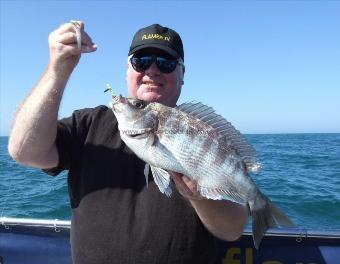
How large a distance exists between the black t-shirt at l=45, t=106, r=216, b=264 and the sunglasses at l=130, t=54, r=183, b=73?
64cm

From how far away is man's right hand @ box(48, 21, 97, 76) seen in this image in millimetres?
2246

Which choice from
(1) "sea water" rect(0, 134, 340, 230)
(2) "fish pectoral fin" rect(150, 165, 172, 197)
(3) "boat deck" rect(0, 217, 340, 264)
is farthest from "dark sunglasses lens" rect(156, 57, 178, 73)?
(1) "sea water" rect(0, 134, 340, 230)

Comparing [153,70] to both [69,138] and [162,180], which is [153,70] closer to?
[69,138]

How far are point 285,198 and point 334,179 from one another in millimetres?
4159

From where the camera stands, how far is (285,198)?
959cm

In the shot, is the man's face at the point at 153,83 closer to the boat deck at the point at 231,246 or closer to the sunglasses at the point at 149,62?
the sunglasses at the point at 149,62

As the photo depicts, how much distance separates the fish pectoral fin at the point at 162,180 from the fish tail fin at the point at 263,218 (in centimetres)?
65

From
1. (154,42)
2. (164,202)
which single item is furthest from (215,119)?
(154,42)

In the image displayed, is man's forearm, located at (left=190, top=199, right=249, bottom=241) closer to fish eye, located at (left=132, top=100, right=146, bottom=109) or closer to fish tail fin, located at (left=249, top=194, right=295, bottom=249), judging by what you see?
fish tail fin, located at (left=249, top=194, right=295, bottom=249)

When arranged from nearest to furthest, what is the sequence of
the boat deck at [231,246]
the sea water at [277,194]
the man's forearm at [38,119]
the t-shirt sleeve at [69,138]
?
1. the man's forearm at [38,119]
2. the t-shirt sleeve at [69,138]
3. the boat deck at [231,246]
4. the sea water at [277,194]

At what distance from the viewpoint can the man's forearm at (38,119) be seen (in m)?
2.38

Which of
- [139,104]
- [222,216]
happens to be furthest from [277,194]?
[139,104]

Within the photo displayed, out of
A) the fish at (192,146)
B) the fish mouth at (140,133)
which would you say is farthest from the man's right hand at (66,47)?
the fish mouth at (140,133)

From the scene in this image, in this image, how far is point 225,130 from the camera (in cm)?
261
